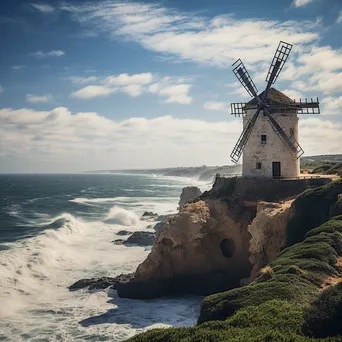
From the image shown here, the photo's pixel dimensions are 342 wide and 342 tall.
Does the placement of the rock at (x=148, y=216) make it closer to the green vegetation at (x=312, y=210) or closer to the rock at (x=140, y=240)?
the rock at (x=140, y=240)

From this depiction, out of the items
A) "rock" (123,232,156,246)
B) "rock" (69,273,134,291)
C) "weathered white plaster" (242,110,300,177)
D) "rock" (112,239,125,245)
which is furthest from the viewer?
"rock" (112,239,125,245)

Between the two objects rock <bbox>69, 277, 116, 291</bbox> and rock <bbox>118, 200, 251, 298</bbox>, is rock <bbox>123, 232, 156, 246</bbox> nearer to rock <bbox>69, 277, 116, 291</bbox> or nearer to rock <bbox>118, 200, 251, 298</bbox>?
rock <bbox>69, 277, 116, 291</bbox>

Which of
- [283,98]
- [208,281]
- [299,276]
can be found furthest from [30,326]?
[283,98]

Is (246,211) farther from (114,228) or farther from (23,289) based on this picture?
(114,228)

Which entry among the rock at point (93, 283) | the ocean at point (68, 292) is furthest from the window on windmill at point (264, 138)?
the rock at point (93, 283)

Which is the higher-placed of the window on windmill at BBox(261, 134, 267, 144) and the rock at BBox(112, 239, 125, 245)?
the window on windmill at BBox(261, 134, 267, 144)

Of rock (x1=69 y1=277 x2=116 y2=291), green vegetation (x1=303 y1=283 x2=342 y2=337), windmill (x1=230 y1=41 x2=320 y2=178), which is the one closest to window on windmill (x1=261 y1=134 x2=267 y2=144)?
windmill (x1=230 y1=41 x2=320 y2=178)

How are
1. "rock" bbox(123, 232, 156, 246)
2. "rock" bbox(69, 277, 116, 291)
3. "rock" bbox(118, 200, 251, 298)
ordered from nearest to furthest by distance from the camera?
"rock" bbox(118, 200, 251, 298)
"rock" bbox(69, 277, 116, 291)
"rock" bbox(123, 232, 156, 246)
